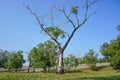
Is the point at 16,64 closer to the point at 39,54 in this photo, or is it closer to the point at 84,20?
the point at 39,54

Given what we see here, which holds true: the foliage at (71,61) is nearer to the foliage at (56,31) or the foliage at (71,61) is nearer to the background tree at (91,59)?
the background tree at (91,59)

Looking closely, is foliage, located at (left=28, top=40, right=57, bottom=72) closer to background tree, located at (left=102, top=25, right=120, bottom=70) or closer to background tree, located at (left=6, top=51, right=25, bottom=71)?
background tree, located at (left=6, top=51, right=25, bottom=71)

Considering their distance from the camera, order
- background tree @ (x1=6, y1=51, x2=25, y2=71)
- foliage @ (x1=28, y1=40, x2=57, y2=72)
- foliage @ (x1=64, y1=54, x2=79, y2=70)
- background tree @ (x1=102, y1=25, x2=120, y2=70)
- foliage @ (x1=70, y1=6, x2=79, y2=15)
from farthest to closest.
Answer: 1. foliage @ (x1=64, y1=54, x2=79, y2=70)
2. background tree @ (x1=6, y1=51, x2=25, y2=71)
3. foliage @ (x1=28, y1=40, x2=57, y2=72)
4. background tree @ (x1=102, y1=25, x2=120, y2=70)
5. foliage @ (x1=70, y1=6, x2=79, y2=15)

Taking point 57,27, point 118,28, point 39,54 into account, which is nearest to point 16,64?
point 39,54

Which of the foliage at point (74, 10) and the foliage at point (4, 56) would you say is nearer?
the foliage at point (74, 10)

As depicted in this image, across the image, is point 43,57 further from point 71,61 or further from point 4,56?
point 4,56

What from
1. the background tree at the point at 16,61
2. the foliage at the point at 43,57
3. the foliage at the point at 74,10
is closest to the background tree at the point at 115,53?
the foliage at the point at 43,57

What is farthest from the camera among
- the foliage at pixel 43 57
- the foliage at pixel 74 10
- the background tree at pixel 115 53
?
the foliage at pixel 43 57

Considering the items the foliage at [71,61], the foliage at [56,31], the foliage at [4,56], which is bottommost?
the foliage at [56,31]

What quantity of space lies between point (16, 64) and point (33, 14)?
Result: 2034 inches

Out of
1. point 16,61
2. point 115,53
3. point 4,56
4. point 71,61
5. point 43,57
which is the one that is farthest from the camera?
point 4,56

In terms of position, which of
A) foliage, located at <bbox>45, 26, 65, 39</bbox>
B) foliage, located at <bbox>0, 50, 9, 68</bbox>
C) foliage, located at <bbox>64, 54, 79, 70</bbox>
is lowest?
foliage, located at <bbox>45, 26, 65, 39</bbox>

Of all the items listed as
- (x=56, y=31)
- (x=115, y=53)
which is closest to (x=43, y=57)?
(x=115, y=53)

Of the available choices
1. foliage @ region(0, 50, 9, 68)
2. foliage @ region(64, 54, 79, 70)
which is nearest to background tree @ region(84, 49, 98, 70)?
foliage @ region(64, 54, 79, 70)
